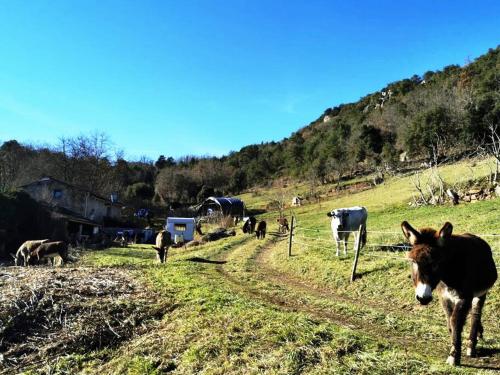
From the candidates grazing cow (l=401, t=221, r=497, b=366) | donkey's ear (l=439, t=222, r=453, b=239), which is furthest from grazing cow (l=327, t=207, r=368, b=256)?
donkey's ear (l=439, t=222, r=453, b=239)

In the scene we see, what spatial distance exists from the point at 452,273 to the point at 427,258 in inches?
23.7

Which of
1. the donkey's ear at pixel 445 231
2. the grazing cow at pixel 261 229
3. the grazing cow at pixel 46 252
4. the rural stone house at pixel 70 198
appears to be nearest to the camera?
the donkey's ear at pixel 445 231

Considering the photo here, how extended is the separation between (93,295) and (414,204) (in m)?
27.5

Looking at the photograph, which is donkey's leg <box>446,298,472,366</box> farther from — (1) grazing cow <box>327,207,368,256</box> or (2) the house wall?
(2) the house wall

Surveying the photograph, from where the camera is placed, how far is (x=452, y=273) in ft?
16.8

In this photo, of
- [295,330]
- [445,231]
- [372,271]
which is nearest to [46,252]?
[372,271]

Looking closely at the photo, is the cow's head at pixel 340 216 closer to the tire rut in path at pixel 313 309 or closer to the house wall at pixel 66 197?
the tire rut in path at pixel 313 309

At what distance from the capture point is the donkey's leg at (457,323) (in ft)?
16.7

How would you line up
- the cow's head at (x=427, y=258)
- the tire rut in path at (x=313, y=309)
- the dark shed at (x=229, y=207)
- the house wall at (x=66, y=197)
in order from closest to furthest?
the cow's head at (x=427, y=258) → the tire rut in path at (x=313, y=309) → the house wall at (x=66, y=197) → the dark shed at (x=229, y=207)

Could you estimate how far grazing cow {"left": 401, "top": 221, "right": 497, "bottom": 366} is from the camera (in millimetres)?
4793

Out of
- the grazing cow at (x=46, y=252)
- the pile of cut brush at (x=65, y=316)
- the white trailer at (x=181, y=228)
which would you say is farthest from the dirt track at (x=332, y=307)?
the white trailer at (x=181, y=228)

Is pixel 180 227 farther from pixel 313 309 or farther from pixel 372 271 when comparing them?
pixel 313 309

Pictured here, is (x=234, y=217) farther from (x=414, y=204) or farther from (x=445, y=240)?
(x=445, y=240)

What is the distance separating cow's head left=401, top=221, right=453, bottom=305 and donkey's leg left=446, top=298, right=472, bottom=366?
21.8 inches
